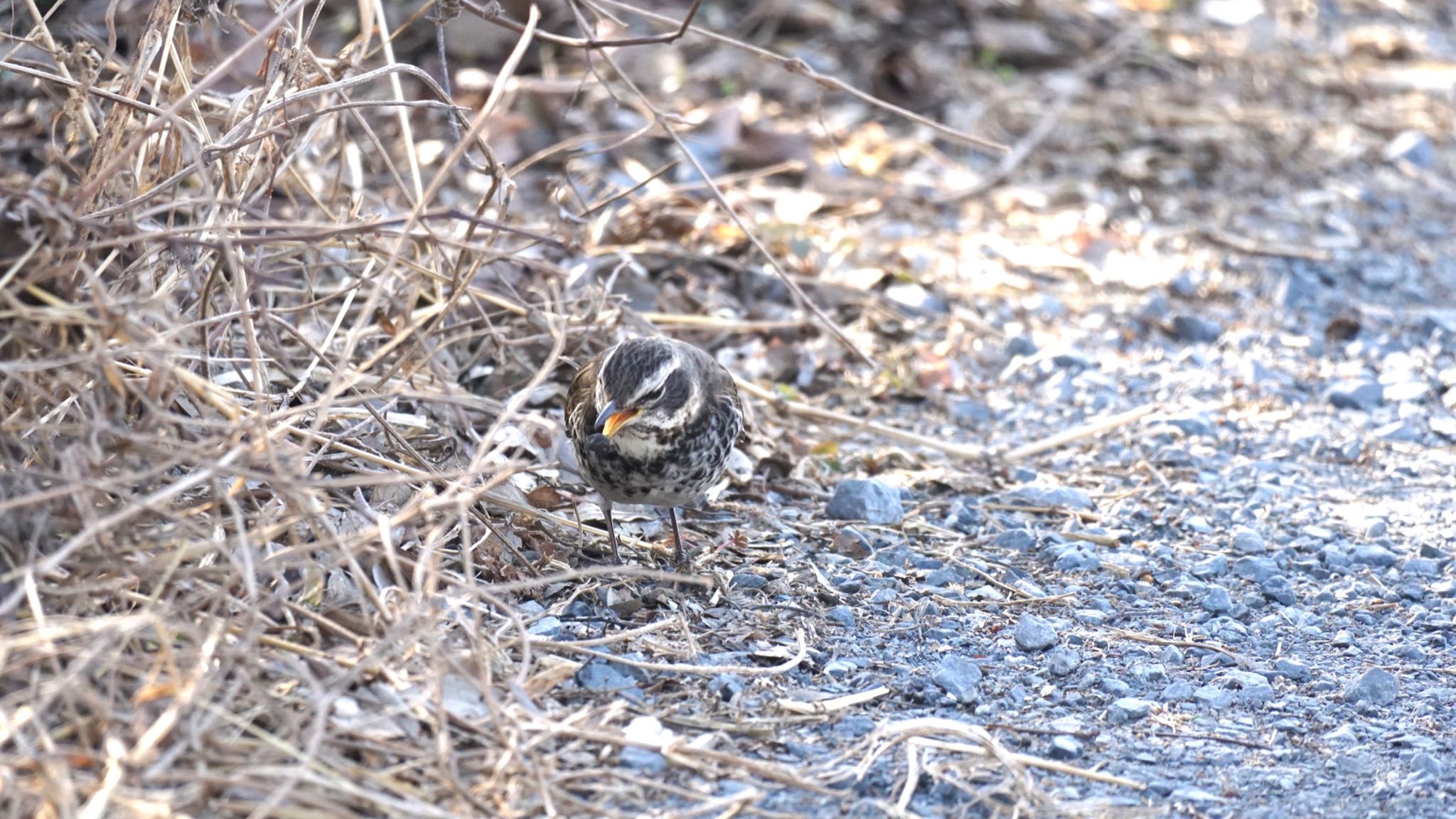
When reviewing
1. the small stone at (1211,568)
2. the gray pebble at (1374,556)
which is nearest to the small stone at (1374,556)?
the gray pebble at (1374,556)

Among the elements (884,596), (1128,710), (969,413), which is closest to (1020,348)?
(969,413)

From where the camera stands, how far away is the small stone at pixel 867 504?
18.2 ft

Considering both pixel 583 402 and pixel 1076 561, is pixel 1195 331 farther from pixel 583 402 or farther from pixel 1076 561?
pixel 583 402

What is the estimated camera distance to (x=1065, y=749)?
4016 mm

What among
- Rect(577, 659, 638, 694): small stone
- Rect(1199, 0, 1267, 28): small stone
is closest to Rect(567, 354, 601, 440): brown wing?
Rect(577, 659, 638, 694): small stone

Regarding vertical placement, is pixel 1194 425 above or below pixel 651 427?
below

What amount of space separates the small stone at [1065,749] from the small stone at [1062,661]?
1.45 feet

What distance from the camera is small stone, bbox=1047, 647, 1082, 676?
450 centimetres

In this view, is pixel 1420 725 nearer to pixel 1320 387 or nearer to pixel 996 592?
pixel 996 592

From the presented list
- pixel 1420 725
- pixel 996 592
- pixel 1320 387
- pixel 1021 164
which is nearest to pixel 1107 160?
pixel 1021 164

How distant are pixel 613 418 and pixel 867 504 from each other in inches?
50.0

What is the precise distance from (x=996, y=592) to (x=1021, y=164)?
534 cm

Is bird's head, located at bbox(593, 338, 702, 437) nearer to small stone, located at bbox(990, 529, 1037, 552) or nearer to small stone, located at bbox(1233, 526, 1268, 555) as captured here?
small stone, located at bbox(990, 529, 1037, 552)

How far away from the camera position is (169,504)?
13.5ft
